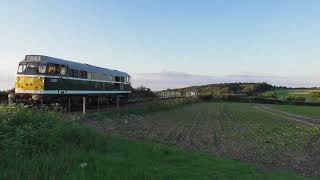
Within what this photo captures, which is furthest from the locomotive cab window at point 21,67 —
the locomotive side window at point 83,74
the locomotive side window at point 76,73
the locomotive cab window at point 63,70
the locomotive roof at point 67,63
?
the locomotive side window at point 83,74

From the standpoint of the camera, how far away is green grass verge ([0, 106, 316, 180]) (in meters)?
10.4

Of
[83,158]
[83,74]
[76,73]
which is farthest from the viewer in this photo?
[83,74]

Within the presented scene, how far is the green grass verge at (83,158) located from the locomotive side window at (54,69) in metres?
17.1

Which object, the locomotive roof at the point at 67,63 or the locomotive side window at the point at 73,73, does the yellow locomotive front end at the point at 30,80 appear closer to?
the locomotive roof at the point at 67,63

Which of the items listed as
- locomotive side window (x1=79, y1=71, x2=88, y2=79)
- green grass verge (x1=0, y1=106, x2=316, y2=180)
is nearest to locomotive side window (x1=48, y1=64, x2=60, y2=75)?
locomotive side window (x1=79, y1=71, x2=88, y2=79)

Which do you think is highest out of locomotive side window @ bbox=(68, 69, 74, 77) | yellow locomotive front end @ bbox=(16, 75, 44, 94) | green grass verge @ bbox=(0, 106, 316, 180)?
locomotive side window @ bbox=(68, 69, 74, 77)

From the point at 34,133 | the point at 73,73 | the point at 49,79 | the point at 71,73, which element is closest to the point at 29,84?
the point at 49,79

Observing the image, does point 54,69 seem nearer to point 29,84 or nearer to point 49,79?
point 49,79

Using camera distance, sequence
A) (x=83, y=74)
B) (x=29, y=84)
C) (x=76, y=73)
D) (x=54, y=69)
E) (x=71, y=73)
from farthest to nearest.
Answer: (x=83, y=74), (x=76, y=73), (x=71, y=73), (x=54, y=69), (x=29, y=84)

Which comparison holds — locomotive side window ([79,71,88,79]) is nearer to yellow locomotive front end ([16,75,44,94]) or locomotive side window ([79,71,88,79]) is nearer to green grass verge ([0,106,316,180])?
yellow locomotive front end ([16,75,44,94])

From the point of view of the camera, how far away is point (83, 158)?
12.1 m

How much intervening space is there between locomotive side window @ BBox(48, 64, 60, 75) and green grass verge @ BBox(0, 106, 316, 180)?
17.1 meters

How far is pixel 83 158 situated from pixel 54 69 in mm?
21521

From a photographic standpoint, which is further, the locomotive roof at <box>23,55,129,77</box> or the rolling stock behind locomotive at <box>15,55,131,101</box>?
the locomotive roof at <box>23,55,129,77</box>
